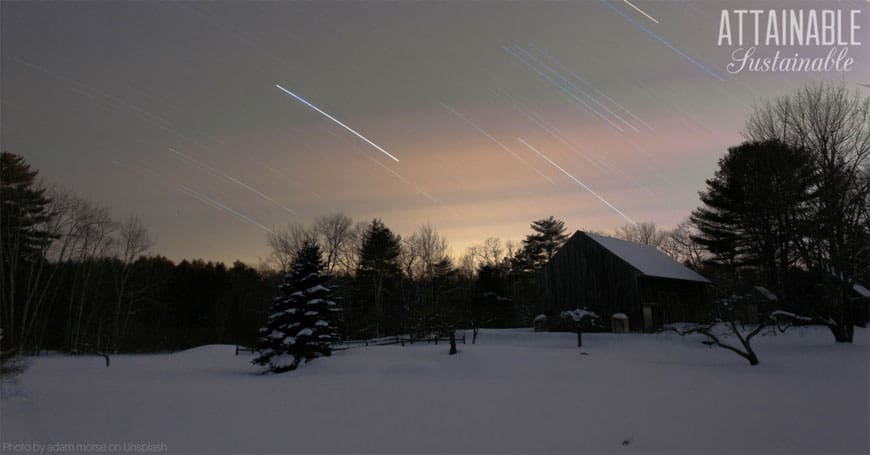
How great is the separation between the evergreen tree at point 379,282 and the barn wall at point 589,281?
14757 mm

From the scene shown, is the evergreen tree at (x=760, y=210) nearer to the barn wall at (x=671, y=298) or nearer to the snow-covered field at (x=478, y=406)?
the barn wall at (x=671, y=298)

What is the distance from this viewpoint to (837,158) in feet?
65.9

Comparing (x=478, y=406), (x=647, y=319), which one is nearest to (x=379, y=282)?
(x=647, y=319)

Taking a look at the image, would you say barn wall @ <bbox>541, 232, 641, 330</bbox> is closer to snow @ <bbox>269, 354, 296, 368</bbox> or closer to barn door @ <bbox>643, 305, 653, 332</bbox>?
barn door @ <bbox>643, 305, 653, 332</bbox>

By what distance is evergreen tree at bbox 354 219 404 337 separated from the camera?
140 feet

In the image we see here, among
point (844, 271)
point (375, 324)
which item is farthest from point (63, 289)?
point (844, 271)

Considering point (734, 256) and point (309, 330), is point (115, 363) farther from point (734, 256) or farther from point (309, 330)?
point (734, 256)

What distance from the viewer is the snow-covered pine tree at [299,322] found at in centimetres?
2020

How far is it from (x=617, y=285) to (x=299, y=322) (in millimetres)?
Result: 19576

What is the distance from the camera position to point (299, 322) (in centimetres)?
2097

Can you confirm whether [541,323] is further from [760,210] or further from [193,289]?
[193,289]

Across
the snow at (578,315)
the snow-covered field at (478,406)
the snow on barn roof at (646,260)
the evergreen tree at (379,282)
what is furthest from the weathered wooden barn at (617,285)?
the evergreen tree at (379,282)

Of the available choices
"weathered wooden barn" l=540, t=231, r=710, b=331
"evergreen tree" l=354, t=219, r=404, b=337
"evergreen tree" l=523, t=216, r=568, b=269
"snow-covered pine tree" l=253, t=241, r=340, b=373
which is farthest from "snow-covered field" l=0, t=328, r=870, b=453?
"evergreen tree" l=523, t=216, r=568, b=269

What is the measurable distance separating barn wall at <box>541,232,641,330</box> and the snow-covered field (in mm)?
10315
